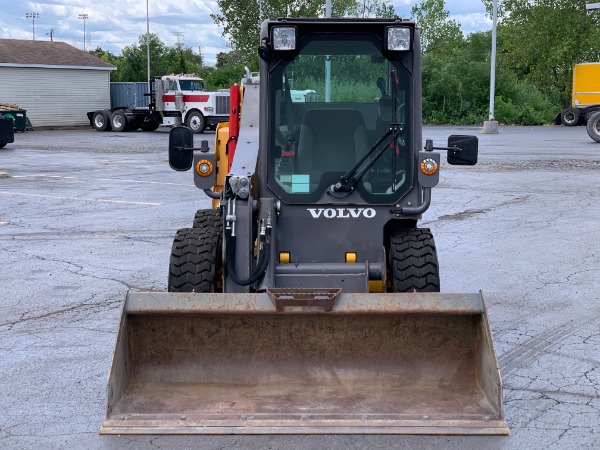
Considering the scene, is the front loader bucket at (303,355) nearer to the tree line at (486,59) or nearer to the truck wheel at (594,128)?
the truck wheel at (594,128)

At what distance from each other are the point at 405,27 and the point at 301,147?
112 cm

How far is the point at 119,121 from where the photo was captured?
42.4m

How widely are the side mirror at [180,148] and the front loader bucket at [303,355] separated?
1.54 meters

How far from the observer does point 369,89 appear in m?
6.70

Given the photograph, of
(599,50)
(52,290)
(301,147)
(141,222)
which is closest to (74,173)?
(141,222)

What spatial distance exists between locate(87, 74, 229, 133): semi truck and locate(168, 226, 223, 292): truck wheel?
29.8 meters

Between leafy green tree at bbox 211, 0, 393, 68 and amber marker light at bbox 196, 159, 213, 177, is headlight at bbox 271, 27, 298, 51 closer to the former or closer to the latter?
amber marker light at bbox 196, 159, 213, 177

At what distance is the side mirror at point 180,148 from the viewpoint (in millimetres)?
6902

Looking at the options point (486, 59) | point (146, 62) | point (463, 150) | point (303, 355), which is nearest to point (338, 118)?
point (463, 150)

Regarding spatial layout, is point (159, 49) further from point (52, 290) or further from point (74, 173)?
point (52, 290)

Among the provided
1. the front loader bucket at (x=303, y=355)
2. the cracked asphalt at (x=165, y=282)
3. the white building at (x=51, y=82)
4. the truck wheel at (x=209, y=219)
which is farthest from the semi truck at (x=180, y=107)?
the front loader bucket at (x=303, y=355)

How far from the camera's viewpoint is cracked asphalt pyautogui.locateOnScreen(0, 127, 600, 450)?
18.2 feet

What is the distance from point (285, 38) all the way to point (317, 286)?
69.2 inches

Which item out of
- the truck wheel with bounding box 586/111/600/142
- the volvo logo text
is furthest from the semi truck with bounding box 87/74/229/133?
the volvo logo text
